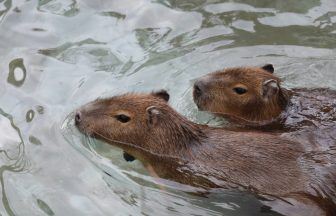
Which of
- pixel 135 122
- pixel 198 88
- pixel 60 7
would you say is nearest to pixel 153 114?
pixel 135 122

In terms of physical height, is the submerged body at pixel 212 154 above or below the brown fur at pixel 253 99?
below

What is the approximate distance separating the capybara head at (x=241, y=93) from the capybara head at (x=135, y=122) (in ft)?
1.71

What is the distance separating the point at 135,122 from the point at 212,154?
0.65m

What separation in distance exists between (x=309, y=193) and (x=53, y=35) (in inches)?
123

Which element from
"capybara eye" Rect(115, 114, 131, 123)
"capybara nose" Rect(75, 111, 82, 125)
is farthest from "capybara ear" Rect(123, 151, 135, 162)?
"capybara nose" Rect(75, 111, 82, 125)

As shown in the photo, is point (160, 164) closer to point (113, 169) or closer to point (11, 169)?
point (113, 169)

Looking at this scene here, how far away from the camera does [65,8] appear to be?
7.09 m

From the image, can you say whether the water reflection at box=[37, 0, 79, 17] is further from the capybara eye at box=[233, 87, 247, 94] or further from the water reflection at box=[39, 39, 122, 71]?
the capybara eye at box=[233, 87, 247, 94]

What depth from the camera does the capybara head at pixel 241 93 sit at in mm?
5805

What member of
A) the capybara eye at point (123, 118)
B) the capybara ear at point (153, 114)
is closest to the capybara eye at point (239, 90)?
the capybara ear at point (153, 114)

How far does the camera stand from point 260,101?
5863 mm

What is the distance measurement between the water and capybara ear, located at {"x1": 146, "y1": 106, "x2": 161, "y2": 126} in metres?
0.39

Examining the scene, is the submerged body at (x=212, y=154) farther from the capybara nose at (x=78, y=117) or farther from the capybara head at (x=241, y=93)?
the capybara head at (x=241, y=93)

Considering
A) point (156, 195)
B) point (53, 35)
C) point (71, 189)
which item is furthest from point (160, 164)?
point (53, 35)
